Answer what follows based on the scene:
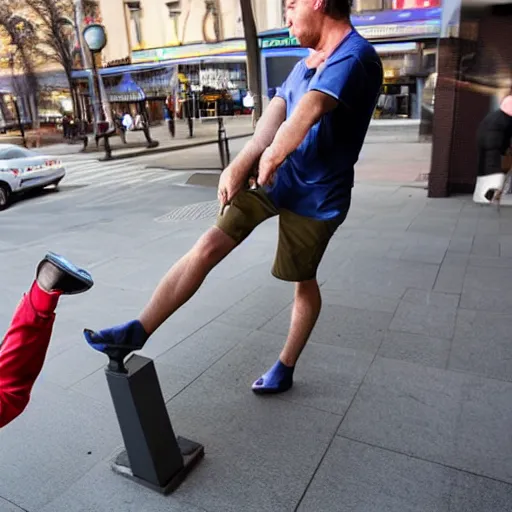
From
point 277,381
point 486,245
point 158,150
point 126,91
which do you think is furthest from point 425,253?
point 158,150

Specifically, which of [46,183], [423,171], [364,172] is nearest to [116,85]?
[46,183]

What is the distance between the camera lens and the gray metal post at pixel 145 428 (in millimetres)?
1726

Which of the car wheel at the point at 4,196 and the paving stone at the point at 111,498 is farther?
the car wheel at the point at 4,196

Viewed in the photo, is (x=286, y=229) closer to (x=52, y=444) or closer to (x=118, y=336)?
(x=118, y=336)

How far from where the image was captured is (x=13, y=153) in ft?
33.9

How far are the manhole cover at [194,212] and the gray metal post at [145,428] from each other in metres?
5.17

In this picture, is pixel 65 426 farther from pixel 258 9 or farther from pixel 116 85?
pixel 116 85

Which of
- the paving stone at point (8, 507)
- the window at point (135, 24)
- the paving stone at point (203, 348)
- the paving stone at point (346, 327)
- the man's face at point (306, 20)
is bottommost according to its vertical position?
the paving stone at point (346, 327)

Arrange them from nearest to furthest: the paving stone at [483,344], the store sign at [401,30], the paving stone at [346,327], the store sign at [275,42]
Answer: the paving stone at [483,344] < the paving stone at [346,327] < the store sign at [275,42] < the store sign at [401,30]

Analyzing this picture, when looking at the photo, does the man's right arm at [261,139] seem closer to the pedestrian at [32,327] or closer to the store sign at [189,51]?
the pedestrian at [32,327]

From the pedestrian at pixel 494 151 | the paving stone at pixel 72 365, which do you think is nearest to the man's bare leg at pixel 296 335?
the paving stone at pixel 72 365

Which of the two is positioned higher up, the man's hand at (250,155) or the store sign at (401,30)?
the store sign at (401,30)

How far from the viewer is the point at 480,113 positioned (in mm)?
7023

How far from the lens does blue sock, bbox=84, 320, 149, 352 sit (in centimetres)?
169
